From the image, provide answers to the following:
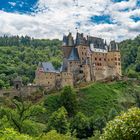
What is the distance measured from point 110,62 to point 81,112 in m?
19.1

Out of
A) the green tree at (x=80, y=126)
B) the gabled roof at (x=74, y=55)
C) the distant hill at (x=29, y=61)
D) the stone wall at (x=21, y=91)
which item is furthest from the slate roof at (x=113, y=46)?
the green tree at (x=80, y=126)

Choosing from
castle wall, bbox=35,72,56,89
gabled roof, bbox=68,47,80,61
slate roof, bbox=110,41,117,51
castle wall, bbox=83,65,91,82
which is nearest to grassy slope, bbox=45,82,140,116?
castle wall, bbox=83,65,91,82


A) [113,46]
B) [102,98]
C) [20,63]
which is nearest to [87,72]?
[102,98]

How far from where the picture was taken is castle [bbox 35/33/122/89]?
104000 millimetres

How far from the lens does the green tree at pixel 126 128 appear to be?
25781 mm

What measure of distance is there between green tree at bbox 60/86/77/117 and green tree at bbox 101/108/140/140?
67.0m

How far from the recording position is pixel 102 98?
338 feet

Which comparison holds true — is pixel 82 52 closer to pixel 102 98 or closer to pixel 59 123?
pixel 102 98

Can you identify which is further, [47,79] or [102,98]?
[47,79]

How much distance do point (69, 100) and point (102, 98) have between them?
35.5 feet

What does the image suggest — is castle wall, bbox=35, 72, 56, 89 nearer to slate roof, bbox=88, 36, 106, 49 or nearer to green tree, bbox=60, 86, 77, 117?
green tree, bbox=60, 86, 77, 117

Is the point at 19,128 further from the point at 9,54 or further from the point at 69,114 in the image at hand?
the point at 9,54

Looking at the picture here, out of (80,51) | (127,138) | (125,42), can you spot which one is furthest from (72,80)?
(125,42)

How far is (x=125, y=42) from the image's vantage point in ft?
621
